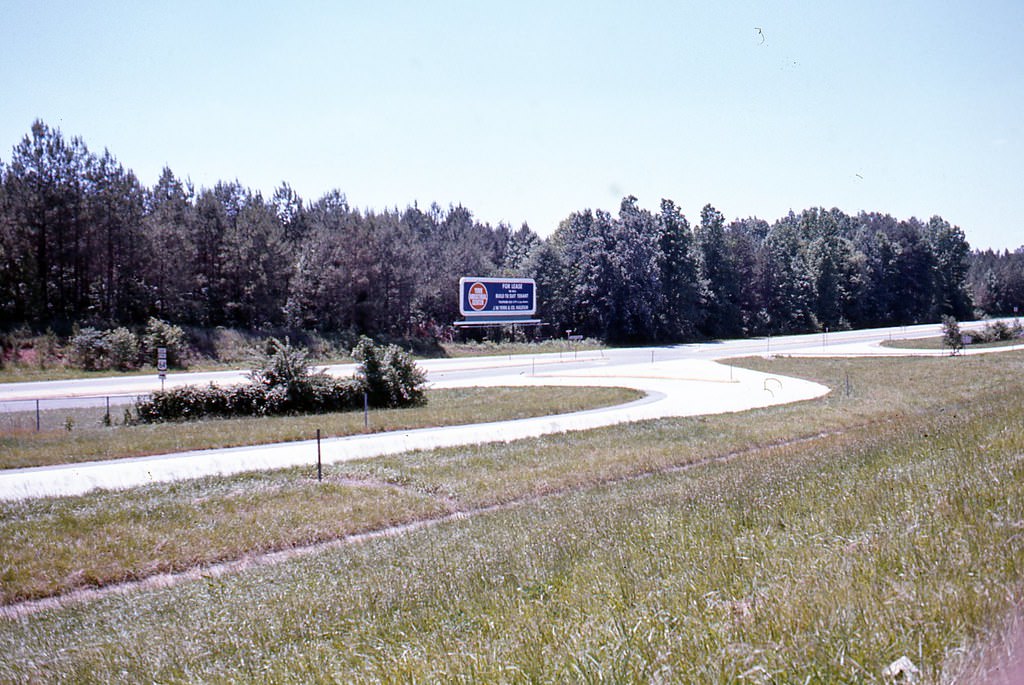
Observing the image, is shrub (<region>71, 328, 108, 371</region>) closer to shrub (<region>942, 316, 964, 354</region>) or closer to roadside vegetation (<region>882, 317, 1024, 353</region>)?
shrub (<region>942, 316, 964, 354</region>)

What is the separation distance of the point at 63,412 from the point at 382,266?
3851cm

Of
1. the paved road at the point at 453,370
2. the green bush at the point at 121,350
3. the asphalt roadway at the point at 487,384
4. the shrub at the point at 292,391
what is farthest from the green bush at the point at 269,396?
the green bush at the point at 121,350

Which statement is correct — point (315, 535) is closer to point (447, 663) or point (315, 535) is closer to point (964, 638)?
point (447, 663)

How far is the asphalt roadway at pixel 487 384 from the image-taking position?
48.5 ft

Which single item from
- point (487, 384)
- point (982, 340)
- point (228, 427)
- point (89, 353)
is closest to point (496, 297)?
point (487, 384)

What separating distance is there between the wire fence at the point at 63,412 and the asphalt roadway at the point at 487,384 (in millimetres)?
199

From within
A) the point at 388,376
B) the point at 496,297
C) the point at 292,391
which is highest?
the point at 496,297

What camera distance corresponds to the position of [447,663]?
4.08m

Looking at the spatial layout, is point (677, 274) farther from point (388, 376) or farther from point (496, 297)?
point (388, 376)

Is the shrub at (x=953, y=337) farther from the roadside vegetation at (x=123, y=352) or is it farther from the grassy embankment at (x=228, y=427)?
the roadside vegetation at (x=123, y=352)

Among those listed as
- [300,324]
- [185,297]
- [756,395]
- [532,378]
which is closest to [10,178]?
[185,297]

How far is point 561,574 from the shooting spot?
5.86 m

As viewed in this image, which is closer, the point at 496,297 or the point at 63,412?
the point at 63,412

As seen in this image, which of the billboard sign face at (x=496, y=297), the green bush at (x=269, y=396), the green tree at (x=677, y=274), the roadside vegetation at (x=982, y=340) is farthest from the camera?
the green tree at (x=677, y=274)
